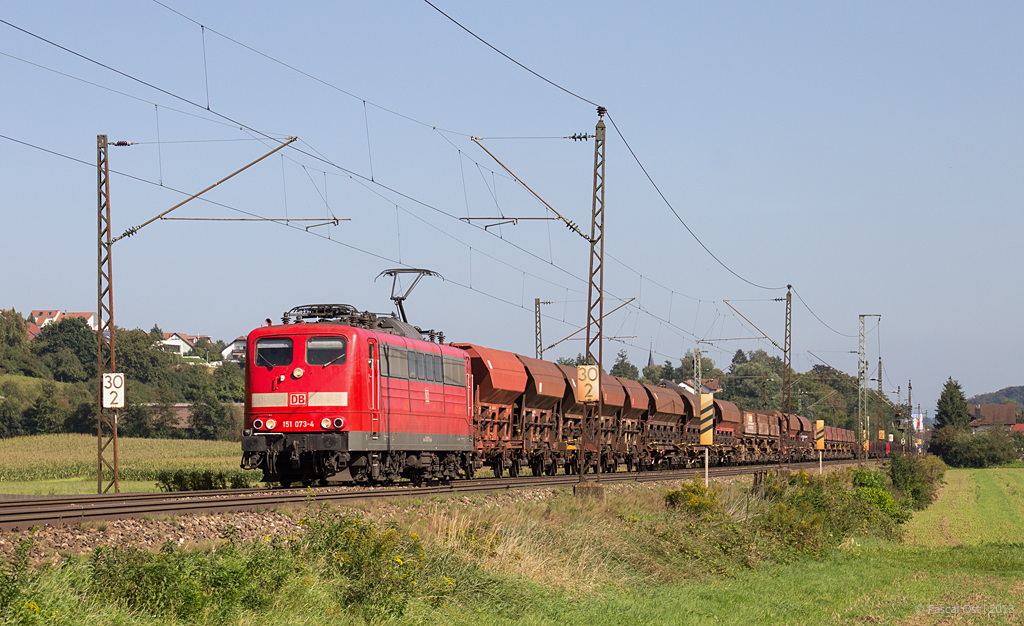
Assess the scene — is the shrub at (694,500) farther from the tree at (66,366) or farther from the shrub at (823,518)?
the tree at (66,366)

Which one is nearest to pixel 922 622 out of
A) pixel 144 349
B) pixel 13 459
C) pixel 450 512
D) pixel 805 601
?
pixel 805 601

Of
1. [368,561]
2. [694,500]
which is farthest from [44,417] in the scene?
[368,561]

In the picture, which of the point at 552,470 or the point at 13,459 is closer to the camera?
the point at 552,470

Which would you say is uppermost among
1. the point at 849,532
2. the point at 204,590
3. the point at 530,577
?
the point at 204,590

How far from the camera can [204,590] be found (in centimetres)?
1054

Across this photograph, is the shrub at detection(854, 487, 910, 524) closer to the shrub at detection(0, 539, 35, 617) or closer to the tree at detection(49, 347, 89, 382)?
the shrub at detection(0, 539, 35, 617)

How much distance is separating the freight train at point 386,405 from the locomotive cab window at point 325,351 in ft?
0.08

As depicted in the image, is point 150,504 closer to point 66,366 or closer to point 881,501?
point 881,501

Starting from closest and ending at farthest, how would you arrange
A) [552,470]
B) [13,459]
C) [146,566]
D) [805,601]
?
[146,566], [805,601], [552,470], [13,459]

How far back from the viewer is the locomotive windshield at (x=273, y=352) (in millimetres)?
23969

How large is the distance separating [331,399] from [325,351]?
3.90ft

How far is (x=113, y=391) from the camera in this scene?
1002 inches

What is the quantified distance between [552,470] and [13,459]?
121 feet

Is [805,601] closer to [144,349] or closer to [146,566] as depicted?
[146,566]
